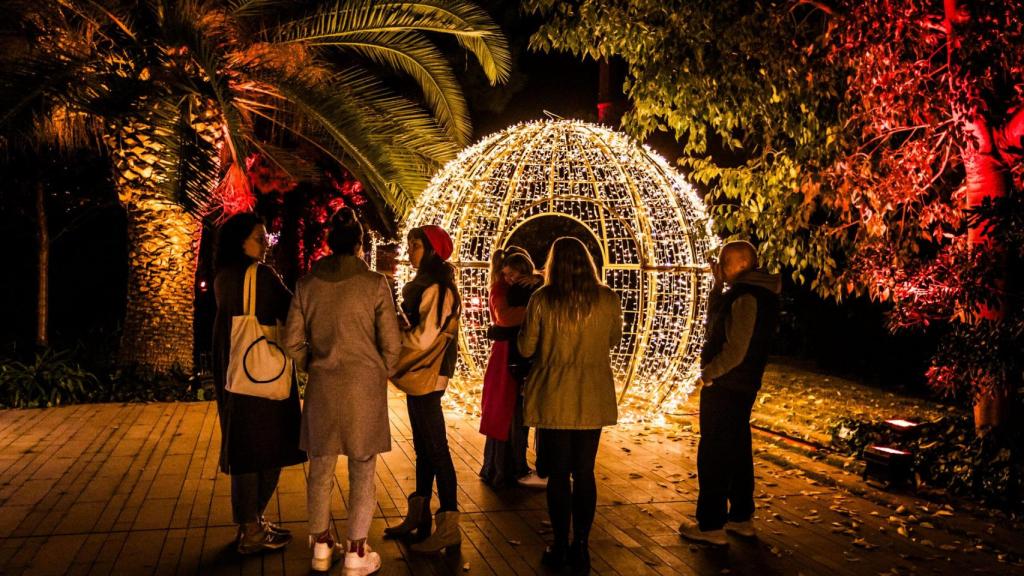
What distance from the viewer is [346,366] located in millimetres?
4027

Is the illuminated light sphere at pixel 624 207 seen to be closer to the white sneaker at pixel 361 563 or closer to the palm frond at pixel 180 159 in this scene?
the palm frond at pixel 180 159

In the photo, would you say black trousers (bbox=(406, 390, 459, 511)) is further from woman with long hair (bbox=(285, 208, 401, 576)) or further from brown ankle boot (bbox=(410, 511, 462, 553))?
woman with long hair (bbox=(285, 208, 401, 576))

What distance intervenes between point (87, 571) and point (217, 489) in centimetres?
157

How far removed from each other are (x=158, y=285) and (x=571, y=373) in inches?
286

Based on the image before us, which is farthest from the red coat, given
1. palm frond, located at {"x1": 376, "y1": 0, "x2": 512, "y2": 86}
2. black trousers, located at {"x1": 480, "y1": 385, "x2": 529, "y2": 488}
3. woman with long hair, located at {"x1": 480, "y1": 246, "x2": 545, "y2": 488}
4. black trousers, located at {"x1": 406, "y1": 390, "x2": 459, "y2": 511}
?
palm frond, located at {"x1": 376, "y1": 0, "x2": 512, "y2": 86}

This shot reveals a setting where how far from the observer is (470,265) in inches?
318

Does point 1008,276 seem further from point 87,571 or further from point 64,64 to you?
point 64,64

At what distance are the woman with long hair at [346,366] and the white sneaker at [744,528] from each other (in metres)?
2.21

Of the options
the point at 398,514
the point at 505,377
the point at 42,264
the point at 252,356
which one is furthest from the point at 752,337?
the point at 42,264

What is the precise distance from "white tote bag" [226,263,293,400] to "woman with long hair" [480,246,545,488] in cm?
165

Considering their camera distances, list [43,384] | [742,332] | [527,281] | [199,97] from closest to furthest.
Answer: [742,332] < [527,281] < [199,97] < [43,384]

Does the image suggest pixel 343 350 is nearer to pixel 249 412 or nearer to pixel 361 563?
pixel 249 412

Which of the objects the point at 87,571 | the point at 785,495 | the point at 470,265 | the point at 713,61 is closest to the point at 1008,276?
the point at 785,495

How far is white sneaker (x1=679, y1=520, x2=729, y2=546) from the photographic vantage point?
15.7 feet
